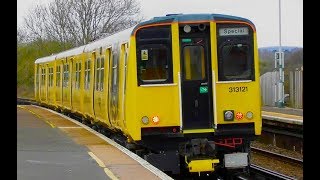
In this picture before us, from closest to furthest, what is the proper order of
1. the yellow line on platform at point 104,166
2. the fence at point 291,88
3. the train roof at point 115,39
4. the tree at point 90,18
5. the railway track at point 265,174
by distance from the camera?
the yellow line on platform at point 104,166
the train roof at point 115,39
the railway track at point 265,174
the fence at point 291,88
the tree at point 90,18

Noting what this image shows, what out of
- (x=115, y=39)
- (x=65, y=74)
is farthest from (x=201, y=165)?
(x=65, y=74)

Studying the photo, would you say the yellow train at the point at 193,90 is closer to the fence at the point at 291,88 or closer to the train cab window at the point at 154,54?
the train cab window at the point at 154,54

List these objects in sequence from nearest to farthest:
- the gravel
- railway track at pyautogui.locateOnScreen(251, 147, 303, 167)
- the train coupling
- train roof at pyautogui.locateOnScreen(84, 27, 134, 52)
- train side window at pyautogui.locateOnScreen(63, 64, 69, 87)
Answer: the train coupling, train roof at pyautogui.locateOnScreen(84, 27, 134, 52), the gravel, railway track at pyautogui.locateOnScreen(251, 147, 303, 167), train side window at pyautogui.locateOnScreen(63, 64, 69, 87)

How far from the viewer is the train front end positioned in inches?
447

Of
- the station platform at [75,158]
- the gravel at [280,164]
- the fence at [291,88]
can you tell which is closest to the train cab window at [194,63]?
the station platform at [75,158]

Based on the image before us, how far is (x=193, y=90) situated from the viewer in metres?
11.4

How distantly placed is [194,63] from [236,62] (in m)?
0.80

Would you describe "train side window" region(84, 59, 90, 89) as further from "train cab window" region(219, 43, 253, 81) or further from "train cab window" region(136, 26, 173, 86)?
"train cab window" region(219, 43, 253, 81)

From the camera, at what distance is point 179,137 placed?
1145cm

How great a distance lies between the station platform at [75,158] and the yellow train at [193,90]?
79 centimetres

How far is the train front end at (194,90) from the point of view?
11.4m

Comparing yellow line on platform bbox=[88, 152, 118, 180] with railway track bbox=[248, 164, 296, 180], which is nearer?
yellow line on platform bbox=[88, 152, 118, 180]

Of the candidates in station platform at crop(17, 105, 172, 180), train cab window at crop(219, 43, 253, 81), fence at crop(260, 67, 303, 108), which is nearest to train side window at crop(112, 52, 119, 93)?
station platform at crop(17, 105, 172, 180)
